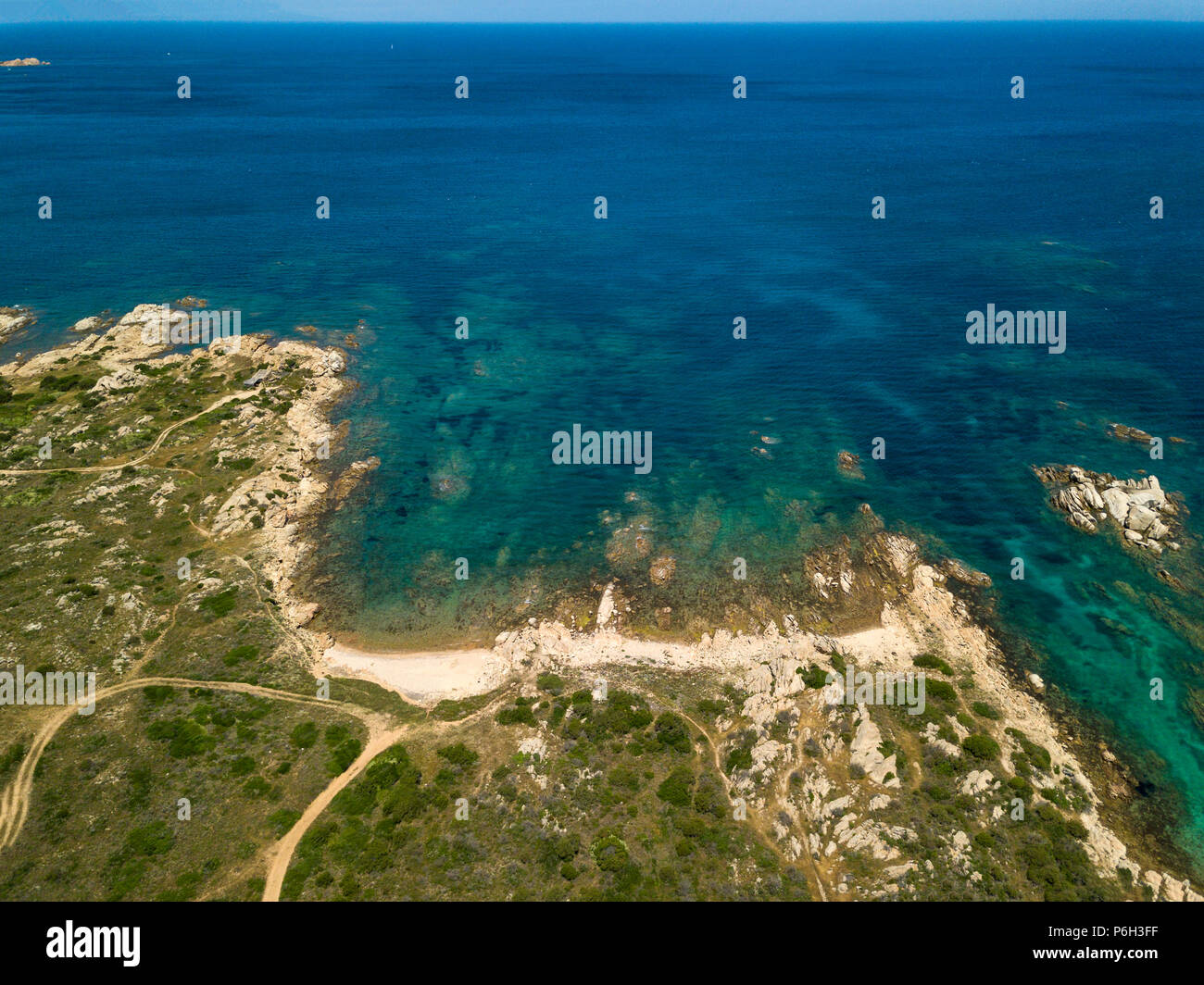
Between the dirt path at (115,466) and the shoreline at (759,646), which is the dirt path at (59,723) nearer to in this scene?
the shoreline at (759,646)

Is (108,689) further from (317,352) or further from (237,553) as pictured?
(317,352)

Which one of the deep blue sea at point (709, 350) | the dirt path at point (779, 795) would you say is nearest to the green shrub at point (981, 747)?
the deep blue sea at point (709, 350)

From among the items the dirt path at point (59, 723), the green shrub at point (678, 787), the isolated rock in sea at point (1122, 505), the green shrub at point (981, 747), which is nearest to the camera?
the dirt path at point (59, 723)

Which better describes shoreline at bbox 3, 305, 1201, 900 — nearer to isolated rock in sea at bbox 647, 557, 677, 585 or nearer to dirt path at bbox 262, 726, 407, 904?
isolated rock in sea at bbox 647, 557, 677, 585

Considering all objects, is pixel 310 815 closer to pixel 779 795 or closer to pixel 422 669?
pixel 422 669

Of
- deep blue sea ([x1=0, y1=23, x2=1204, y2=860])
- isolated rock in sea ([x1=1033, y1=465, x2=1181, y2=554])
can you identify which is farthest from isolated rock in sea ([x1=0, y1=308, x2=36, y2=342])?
isolated rock in sea ([x1=1033, y1=465, x2=1181, y2=554])
